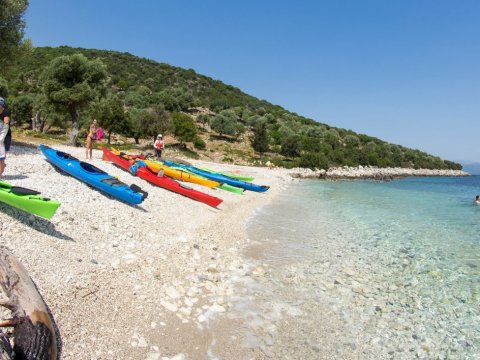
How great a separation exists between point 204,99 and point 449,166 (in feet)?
259

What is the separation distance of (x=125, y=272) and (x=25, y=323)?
302cm

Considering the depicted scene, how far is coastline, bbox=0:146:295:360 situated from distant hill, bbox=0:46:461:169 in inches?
1304

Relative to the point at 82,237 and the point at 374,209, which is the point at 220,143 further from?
the point at 82,237

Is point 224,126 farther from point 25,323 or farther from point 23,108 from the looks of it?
point 25,323

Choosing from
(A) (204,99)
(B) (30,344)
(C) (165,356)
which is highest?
(A) (204,99)

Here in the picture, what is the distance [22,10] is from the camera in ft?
56.1

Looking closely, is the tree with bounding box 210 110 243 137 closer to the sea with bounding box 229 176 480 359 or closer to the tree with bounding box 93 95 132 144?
the tree with bounding box 93 95 132 144

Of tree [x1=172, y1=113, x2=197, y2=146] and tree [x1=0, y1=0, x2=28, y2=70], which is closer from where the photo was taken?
tree [x1=0, y1=0, x2=28, y2=70]

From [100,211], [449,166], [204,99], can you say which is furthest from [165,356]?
[449,166]

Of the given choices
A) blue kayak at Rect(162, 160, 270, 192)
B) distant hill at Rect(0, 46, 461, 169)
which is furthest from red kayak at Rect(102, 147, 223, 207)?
distant hill at Rect(0, 46, 461, 169)

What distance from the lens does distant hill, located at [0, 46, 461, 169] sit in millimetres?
51116

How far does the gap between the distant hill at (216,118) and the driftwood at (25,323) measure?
37.6m

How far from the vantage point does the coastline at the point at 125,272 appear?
5.08 m

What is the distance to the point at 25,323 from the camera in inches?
156
